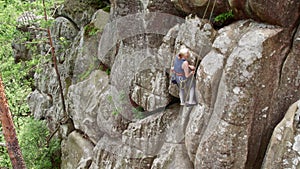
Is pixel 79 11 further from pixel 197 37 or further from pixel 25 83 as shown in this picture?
pixel 197 37

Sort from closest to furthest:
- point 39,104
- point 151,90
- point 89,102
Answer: point 151,90 → point 89,102 → point 39,104

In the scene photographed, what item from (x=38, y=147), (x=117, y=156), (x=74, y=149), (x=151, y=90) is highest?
(x=151, y=90)

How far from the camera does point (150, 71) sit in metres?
9.97

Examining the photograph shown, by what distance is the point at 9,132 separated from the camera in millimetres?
8812

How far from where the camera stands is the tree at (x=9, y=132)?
8.67 metres

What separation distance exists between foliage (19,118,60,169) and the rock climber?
9399 millimetres

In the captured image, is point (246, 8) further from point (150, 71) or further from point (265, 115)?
point (150, 71)

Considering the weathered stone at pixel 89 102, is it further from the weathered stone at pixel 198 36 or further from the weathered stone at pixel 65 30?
the weathered stone at pixel 198 36

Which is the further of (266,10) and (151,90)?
(151,90)

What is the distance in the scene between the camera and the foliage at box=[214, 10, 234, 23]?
25.3 feet

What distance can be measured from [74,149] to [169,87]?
7.20 meters

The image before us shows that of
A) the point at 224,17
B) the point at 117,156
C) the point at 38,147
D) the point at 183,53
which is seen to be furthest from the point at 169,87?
the point at 38,147

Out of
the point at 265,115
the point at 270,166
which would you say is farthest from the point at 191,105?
the point at 270,166

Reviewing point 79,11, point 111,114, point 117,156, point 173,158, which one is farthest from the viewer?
point 79,11
